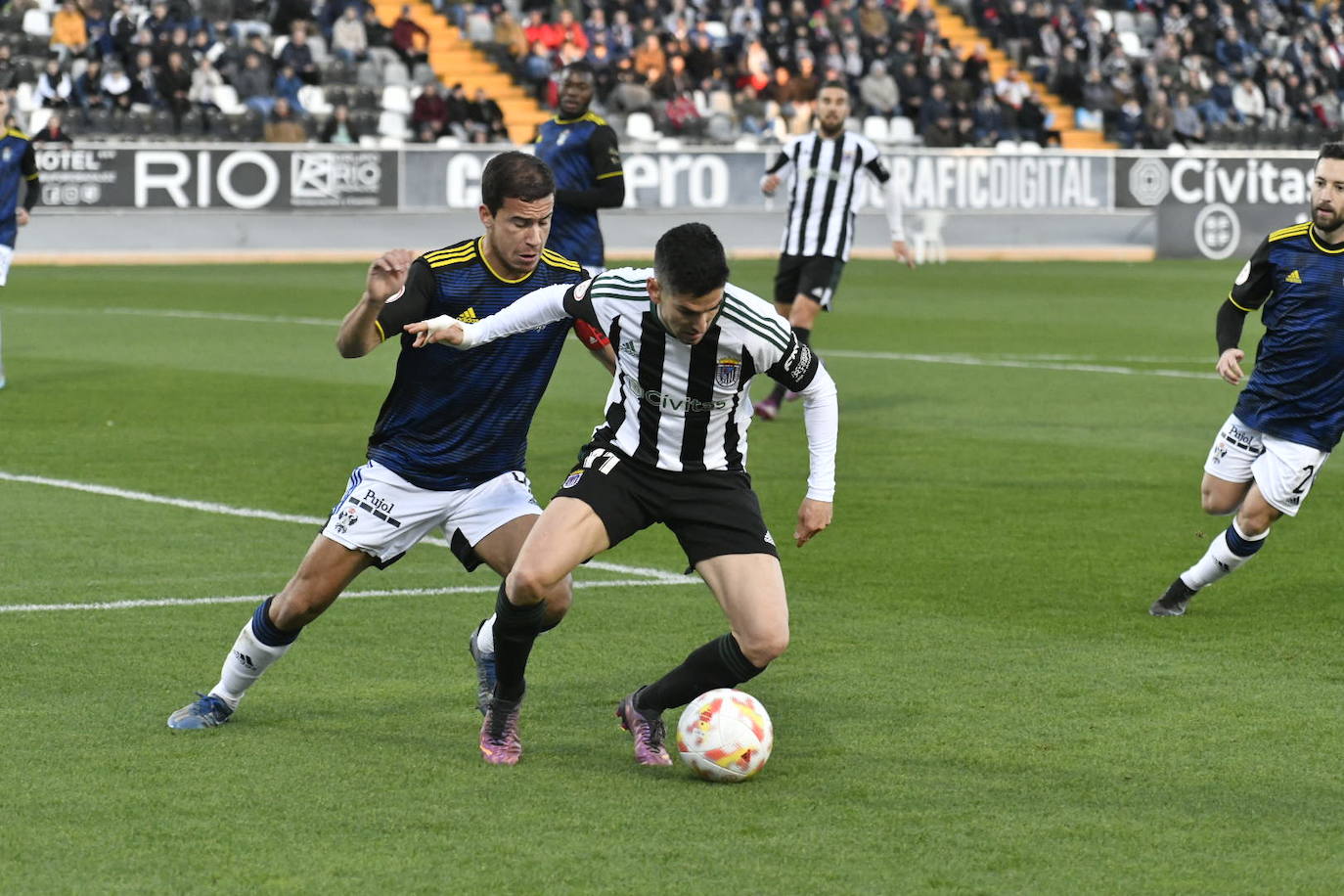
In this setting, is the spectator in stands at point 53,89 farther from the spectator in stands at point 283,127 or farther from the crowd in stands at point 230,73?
the spectator in stands at point 283,127

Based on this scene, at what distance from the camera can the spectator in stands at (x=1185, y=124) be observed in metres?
37.6

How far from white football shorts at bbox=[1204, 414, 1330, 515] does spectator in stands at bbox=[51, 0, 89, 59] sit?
2504 cm

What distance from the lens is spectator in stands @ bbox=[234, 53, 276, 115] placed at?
99.8 ft

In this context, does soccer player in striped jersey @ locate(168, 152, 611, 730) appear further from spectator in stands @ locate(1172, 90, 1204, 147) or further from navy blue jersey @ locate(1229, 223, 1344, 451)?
spectator in stands @ locate(1172, 90, 1204, 147)

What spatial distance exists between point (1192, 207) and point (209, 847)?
1191 inches

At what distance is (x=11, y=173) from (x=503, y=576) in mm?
10209

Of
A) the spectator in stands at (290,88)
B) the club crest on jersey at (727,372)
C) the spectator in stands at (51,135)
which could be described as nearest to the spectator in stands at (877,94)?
the spectator in stands at (290,88)

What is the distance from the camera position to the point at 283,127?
29.8 meters

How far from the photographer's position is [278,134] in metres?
29.8

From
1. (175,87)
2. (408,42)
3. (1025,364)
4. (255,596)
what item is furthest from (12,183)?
(408,42)

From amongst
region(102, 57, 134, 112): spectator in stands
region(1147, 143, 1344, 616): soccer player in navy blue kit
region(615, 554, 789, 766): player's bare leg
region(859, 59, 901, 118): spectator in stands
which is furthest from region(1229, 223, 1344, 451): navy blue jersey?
region(859, 59, 901, 118): spectator in stands

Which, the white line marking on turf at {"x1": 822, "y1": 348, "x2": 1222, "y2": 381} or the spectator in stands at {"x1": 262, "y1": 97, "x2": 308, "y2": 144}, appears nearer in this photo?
the white line marking on turf at {"x1": 822, "y1": 348, "x2": 1222, "y2": 381}

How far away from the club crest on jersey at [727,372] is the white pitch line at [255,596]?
2.92m

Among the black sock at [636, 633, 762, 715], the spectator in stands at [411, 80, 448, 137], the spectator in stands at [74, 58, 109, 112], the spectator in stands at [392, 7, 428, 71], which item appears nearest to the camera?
the black sock at [636, 633, 762, 715]
